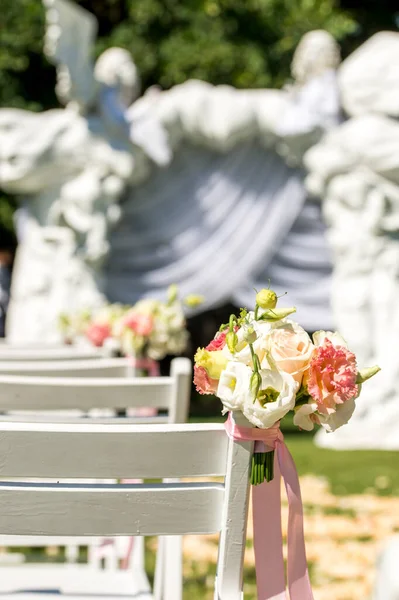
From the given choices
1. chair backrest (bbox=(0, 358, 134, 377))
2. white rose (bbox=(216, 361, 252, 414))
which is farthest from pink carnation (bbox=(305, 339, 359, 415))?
chair backrest (bbox=(0, 358, 134, 377))

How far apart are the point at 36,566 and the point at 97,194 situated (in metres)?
6.74

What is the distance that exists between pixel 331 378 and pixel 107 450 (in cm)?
34

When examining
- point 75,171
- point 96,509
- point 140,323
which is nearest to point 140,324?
point 140,323

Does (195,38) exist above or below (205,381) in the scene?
below

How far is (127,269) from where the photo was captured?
31.5 ft

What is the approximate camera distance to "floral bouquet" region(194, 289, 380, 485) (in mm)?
1410

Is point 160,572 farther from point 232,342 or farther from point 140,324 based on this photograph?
point 140,324

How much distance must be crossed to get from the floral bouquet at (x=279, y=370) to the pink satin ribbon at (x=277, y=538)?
64 millimetres

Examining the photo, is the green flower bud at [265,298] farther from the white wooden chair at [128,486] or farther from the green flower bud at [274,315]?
the white wooden chair at [128,486]

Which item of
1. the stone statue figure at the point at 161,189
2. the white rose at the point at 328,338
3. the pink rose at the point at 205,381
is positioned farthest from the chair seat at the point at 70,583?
the stone statue figure at the point at 161,189

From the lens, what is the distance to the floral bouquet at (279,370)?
4.63 ft

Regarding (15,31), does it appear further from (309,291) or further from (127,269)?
(309,291)

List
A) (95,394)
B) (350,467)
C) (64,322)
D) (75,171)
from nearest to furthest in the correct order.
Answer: (95,394) → (64,322) → (350,467) → (75,171)

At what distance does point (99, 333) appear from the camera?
4.46m
